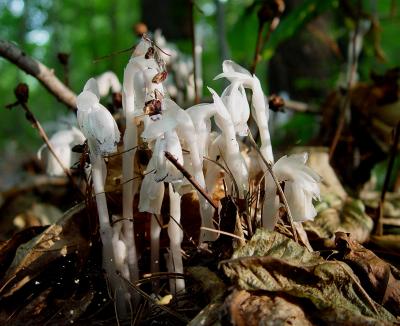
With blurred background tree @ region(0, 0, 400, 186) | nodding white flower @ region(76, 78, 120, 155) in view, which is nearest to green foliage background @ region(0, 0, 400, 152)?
blurred background tree @ region(0, 0, 400, 186)

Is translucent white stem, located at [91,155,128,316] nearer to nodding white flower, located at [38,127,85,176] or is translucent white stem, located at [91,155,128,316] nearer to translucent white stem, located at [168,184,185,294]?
translucent white stem, located at [168,184,185,294]

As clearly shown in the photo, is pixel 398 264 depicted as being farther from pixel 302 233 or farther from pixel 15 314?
pixel 15 314

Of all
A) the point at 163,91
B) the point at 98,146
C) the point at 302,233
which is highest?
the point at 163,91

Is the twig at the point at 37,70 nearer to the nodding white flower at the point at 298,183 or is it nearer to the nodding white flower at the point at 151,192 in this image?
the nodding white flower at the point at 151,192

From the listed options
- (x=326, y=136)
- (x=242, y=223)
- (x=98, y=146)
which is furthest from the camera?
(x=326, y=136)

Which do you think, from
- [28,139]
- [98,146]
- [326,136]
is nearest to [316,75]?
[326,136]

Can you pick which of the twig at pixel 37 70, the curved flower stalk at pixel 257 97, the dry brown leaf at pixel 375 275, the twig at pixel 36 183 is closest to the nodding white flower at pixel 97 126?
the curved flower stalk at pixel 257 97

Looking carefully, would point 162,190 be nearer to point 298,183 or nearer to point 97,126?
point 97,126
